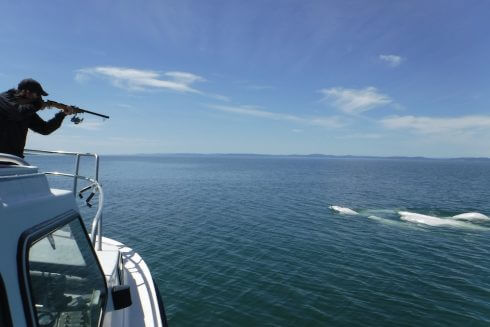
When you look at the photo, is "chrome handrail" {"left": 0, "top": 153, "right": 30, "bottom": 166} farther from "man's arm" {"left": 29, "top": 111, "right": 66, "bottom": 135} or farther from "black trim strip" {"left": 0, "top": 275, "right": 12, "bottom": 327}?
"man's arm" {"left": 29, "top": 111, "right": 66, "bottom": 135}

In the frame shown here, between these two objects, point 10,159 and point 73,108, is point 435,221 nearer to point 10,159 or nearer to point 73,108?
point 73,108

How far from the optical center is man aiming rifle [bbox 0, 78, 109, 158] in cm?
463

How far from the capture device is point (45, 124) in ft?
18.1

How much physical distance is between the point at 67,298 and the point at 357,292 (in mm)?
18868

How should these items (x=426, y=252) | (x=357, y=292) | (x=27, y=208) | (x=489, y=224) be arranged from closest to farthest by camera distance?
1. (x=27, y=208)
2. (x=357, y=292)
3. (x=426, y=252)
4. (x=489, y=224)

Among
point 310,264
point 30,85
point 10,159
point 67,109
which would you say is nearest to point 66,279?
point 10,159

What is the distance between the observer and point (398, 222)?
39.1 meters

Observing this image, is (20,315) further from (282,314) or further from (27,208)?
(282,314)

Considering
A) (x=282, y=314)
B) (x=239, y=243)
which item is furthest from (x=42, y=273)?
(x=239, y=243)

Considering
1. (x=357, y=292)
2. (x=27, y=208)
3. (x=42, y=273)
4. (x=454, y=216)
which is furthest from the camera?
(x=454, y=216)

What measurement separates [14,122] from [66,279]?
2459mm

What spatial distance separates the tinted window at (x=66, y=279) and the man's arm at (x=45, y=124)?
226cm

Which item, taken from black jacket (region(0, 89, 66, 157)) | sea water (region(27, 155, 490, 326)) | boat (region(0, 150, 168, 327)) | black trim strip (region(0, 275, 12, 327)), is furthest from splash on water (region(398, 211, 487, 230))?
black trim strip (region(0, 275, 12, 327))

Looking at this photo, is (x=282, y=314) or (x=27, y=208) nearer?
(x=27, y=208)
